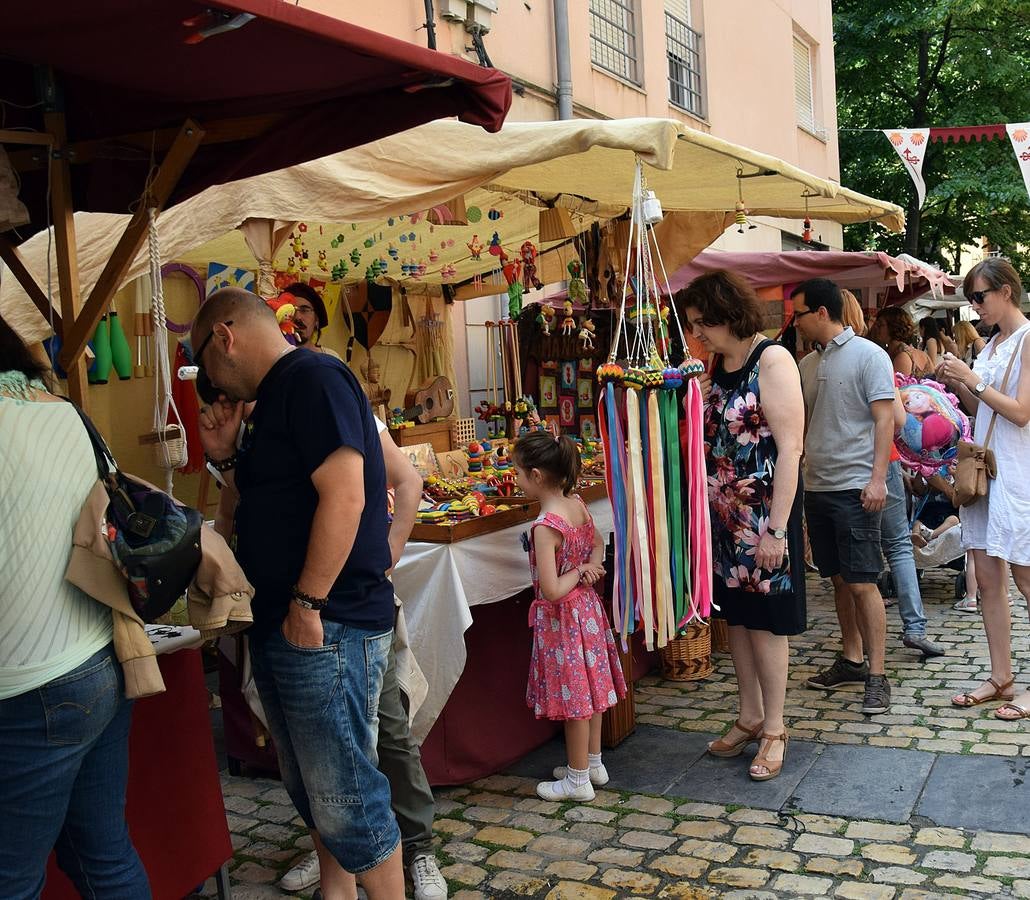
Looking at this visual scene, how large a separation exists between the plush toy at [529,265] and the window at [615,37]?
16.2 ft

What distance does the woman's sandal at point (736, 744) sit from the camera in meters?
4.23

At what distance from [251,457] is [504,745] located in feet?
6.91

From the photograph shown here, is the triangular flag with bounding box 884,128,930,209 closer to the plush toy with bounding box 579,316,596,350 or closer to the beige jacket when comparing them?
the plush toy with bounding box 579,316,596,350

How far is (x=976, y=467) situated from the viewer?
4.45 meters

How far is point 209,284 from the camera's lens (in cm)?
616

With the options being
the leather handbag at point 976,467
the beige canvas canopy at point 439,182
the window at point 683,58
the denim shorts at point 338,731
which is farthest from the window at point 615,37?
the denim shorts at point 338,731

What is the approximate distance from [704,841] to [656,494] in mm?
1215

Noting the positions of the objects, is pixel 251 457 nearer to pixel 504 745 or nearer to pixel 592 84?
pixel 504 745

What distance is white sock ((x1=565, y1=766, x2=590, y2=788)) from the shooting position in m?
3.91

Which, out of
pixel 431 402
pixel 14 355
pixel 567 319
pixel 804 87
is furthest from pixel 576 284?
pixel 804 87

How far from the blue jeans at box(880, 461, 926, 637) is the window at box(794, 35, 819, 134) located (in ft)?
38.5

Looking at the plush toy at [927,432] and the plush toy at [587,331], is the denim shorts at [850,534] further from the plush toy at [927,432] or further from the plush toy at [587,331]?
the plush toy at [587,331]

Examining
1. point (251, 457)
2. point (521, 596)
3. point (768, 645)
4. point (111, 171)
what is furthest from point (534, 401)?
point (251, 457)

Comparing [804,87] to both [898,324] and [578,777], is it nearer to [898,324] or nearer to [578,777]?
[898,324]
